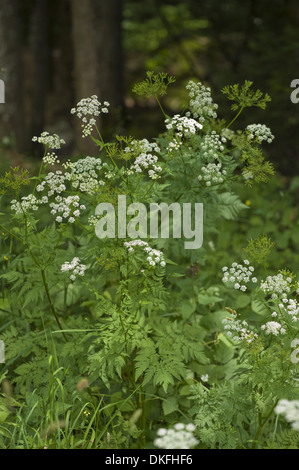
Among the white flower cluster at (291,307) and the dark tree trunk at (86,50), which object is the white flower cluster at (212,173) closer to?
the white flower cluster at (291,307)

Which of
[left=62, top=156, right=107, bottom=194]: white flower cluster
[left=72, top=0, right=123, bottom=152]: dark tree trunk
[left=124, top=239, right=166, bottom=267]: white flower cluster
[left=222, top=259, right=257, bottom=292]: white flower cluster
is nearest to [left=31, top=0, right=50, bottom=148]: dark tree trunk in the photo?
[left=72, top=0, right=123, bottom=152]: dark tree trunk

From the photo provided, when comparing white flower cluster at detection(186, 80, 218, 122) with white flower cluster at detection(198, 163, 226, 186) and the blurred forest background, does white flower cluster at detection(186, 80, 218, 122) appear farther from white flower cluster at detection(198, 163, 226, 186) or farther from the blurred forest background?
the blurred forest background

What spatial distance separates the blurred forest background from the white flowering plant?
247 centimetres

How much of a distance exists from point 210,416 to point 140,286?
2.64 ft

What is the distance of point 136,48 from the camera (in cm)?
1330

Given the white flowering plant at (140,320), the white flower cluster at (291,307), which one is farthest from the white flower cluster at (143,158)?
the white flower cluster at (291,307)

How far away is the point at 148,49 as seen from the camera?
1298 centimetres

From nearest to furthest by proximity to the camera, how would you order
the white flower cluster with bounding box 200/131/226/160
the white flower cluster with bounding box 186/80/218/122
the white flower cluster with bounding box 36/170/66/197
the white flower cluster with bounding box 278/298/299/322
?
the white flower cluster with bounding box 278/298/299/322 → the white flower cluster with bounding box 36/170/66/197 → the white flower cluster with bounding box 200/131/226/160 → the white flower cluster with bounding box 186/80/218/122

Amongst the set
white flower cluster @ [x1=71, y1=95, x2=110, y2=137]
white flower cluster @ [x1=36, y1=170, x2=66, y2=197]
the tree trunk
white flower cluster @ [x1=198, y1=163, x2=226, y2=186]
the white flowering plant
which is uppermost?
the tree trunk

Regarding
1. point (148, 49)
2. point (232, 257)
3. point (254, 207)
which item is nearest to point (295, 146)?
point (254, 207)

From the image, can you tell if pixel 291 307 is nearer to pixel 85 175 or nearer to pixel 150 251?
pixel 150 251

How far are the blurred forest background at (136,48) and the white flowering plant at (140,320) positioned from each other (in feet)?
8.09

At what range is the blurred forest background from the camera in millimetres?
7785

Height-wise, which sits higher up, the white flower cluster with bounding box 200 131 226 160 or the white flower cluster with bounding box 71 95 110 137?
the white flower cluster with bounding box 71 95 110 137
